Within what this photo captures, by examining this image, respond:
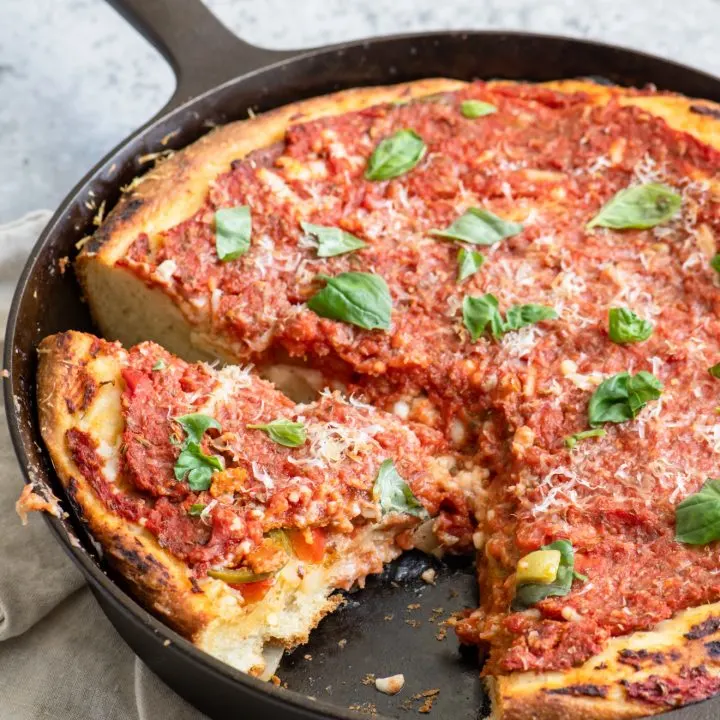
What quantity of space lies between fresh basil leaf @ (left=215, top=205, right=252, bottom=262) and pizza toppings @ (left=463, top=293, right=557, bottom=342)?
0.96 meters

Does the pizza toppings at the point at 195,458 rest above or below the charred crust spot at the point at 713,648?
above

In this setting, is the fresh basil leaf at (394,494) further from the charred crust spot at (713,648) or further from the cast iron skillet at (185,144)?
the charred crust spot at (713,648)

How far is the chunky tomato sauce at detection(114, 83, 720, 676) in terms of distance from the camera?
3.71 m

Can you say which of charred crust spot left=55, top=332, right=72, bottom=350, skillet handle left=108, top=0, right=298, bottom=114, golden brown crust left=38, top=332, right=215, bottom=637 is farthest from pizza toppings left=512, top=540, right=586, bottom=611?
skillet handle left=108, top=0, right=298, bottom=114

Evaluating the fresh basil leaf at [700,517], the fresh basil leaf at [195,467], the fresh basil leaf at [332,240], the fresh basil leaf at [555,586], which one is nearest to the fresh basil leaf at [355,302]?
the fresh basil leaf at [332,240]

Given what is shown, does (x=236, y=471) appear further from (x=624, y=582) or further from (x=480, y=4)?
(x=480, y=4)

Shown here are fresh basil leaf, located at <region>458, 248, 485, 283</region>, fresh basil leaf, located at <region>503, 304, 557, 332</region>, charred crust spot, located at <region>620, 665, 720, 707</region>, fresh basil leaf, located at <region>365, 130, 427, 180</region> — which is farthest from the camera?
fresh basil leaf, located at <region>365, 130, 427, 180</region>

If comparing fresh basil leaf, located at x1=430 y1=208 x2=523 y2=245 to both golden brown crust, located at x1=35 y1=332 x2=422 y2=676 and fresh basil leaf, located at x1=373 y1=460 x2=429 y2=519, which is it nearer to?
fresh basil leaf, located at x1=373 y1=460 x2=429 y2=519

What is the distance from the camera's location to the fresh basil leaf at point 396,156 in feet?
15.6

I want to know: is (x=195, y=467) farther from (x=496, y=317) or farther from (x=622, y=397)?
(x=622, y=397)

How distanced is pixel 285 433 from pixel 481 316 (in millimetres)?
919

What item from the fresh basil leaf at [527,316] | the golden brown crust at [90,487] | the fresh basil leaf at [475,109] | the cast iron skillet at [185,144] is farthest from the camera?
the fresh basil leaf at [475,109]

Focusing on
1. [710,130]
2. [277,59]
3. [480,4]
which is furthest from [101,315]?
[480,4]

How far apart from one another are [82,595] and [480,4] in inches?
175
